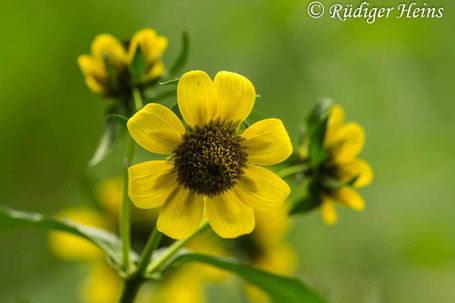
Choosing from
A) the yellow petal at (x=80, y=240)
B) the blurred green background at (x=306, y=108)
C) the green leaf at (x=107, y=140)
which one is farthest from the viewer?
the blurred green background at (x=306, y=108)

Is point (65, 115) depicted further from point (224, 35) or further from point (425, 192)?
point (425, 192)

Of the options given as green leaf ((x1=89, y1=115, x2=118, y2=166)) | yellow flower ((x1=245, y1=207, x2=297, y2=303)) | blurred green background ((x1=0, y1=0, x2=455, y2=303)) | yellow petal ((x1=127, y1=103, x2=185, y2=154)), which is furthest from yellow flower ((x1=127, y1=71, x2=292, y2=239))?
blurred green background ((x1=0, y1=0, x2=455, y2=303))

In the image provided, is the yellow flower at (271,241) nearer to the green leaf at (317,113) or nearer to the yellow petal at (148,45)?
the green leaf at (317,113)

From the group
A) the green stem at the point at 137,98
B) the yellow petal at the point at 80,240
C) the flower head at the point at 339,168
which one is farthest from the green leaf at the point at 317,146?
the yellow petal at the point at 80,240

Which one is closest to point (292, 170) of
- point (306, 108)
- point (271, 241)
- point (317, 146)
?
point (317, 146)

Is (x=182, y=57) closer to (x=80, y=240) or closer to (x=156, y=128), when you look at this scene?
(x=156, y=128)
